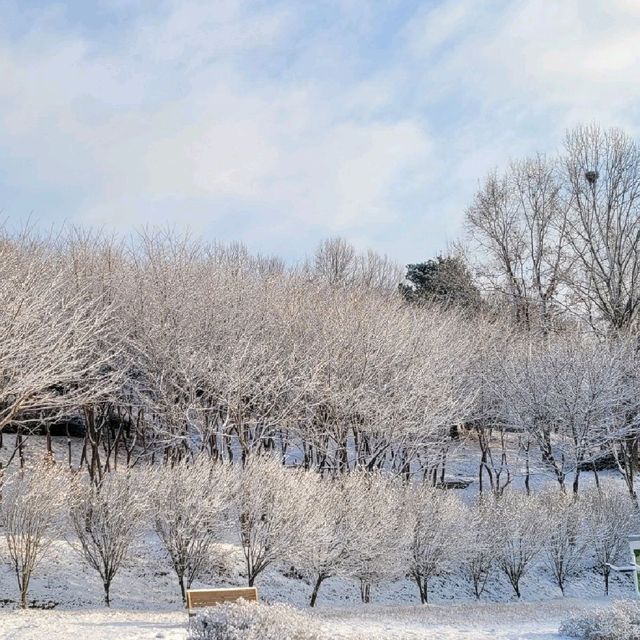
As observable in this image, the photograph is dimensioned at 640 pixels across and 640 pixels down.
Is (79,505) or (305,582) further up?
(79,505)

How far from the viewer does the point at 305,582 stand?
1480cm

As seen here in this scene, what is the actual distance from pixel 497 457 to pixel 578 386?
26.8ft

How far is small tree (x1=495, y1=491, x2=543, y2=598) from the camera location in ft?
49.0

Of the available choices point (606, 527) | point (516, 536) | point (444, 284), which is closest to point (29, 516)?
point (516, 536)

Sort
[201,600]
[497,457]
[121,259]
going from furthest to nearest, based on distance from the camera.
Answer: [497,457]
[121,259]
[201,600]

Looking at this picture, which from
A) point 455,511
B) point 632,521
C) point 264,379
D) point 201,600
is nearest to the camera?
point 201,600

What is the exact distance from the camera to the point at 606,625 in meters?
8.81

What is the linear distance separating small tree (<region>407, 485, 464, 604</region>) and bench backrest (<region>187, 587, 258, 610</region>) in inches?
205

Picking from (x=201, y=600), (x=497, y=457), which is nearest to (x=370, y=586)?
(x=201, y=600)

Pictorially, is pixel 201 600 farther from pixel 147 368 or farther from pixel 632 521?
pixel 632 521

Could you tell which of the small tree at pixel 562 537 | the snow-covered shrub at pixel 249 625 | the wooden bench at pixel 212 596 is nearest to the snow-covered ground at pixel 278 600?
the wooden bench at pixel 212 596

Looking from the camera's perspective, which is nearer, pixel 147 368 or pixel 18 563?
pixel 18 563

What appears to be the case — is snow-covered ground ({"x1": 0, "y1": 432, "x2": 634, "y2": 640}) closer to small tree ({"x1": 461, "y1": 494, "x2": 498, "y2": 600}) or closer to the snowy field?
the snowy field

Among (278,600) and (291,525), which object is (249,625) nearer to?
(291,525)
